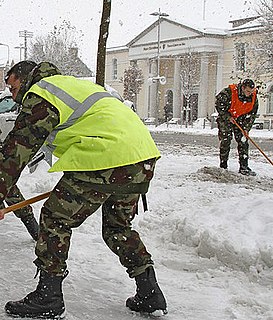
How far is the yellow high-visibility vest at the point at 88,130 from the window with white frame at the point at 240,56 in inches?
1715

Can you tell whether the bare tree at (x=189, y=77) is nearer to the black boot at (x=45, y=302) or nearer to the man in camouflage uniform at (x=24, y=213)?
the man in camouflage uniform at (x=24, y=213)

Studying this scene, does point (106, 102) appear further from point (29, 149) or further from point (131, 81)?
point (131, 81)

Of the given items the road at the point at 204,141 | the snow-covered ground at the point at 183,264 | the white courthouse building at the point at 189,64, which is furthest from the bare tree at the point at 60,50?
the snow-covered ground at the point at 183,264

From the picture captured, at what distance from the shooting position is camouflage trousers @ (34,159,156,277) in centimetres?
324

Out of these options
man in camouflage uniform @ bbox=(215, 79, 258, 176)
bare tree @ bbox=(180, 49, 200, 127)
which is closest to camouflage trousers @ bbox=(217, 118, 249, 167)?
man in camouflage uniform @ bbox=(215, 79, 258, 176)

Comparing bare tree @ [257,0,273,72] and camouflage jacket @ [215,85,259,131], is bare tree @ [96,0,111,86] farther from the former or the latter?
bare tree @ [257,0,273,72]

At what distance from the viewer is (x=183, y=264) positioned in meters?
4.65

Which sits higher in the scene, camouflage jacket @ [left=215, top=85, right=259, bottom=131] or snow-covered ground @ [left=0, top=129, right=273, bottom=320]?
camouflage jacket @ [left=215, top=85, right=259, bottom=131]

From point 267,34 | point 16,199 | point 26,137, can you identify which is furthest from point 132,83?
point 26,137

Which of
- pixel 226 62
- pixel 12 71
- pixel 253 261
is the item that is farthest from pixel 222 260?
pixel 226 62

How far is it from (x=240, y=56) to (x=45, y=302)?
45.0m

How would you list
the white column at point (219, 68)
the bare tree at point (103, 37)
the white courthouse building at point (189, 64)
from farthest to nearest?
1. the white column at point (219, 68)
2. the white courthouse building at point (189, 64)
3. the bare tree at point (103, 37)

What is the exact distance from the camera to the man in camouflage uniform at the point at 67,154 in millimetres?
3176

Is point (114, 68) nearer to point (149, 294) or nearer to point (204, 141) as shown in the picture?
point (204, 141)
